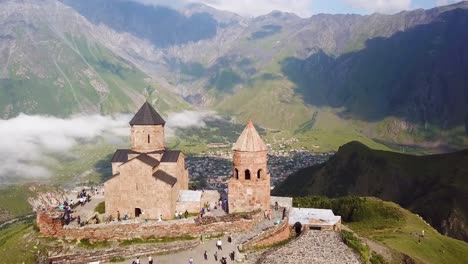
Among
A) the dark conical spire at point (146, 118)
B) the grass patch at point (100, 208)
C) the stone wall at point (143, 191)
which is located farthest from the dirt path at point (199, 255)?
the dark conical spire at point (146, 118)

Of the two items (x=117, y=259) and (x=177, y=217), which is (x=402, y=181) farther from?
(x=117, y=259)

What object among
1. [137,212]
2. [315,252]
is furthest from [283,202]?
[315,252]

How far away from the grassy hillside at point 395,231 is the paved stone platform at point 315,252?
10710mm

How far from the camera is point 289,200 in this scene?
4688 cm

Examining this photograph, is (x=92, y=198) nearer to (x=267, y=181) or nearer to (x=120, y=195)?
(x=120, y=195)

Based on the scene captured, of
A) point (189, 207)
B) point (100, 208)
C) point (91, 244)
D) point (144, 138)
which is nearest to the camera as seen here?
point (91, 244)

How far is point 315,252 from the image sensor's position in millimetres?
29594

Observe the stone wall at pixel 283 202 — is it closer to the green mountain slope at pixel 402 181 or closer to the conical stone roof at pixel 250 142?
the conical stone roof at pixel 250 142

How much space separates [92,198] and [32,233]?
381 inches

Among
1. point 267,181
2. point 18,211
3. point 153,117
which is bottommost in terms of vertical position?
point 18,211

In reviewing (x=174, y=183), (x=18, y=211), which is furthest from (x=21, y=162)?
(x=174, y=183)

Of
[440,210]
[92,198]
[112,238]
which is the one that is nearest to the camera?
[112,238]

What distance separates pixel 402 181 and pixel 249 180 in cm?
6850

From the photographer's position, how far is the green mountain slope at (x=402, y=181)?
78562 mm
